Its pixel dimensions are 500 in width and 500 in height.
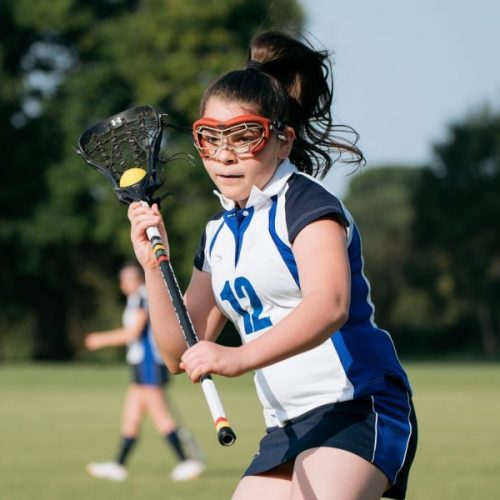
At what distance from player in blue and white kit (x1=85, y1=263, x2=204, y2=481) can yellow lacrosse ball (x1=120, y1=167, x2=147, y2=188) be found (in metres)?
7.11

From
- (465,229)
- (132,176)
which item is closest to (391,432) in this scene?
(132,176)

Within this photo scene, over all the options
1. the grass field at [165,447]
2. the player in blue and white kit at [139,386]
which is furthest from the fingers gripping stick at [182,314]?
the player in blue and white kit at [139,386]

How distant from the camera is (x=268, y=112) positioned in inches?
156

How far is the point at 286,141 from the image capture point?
4035 millimetres

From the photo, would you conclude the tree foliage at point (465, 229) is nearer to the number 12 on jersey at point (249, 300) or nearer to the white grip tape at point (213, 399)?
the number 12 on jersey at point (249, 300)

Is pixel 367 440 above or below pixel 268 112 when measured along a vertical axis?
below

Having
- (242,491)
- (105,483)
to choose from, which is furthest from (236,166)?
(105,483)

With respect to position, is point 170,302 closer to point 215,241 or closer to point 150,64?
point 215,241

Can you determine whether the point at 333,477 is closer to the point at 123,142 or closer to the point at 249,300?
the point at 249,300

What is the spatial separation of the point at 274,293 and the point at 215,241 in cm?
36

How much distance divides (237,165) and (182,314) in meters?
0.50

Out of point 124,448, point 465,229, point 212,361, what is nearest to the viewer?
point 212,361

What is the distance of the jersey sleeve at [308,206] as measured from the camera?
3701 mm

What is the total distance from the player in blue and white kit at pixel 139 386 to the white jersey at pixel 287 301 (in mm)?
7373
